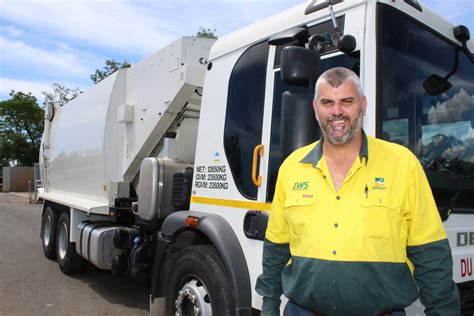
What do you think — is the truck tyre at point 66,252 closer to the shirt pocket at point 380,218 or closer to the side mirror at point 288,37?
the side mirror at point 288,37

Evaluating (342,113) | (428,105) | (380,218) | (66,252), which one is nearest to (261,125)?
(428,105)

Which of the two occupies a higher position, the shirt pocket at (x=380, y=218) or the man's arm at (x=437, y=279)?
the shirt pocket at (x=380, y=218)

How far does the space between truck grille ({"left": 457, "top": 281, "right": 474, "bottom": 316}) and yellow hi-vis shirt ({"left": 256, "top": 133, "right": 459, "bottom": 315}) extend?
1.01m

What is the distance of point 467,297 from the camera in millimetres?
2703

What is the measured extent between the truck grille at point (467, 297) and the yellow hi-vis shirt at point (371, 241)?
101cm

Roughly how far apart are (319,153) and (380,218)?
413 millimetres

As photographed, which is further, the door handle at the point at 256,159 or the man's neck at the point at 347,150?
the door handle at the point at 256,159

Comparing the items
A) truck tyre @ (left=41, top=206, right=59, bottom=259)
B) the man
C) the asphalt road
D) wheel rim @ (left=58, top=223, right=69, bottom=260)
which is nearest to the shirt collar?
the man

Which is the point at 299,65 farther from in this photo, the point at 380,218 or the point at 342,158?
the point at 380,218

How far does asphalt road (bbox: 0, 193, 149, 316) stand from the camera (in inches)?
208

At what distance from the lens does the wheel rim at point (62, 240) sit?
22.7ft

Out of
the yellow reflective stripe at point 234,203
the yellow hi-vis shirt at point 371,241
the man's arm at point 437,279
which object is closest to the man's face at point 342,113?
the yellow hi-vis shirt at point 371,241

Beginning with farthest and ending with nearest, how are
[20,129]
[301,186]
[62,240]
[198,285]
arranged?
[20,129] → [62,240] → [198,285] → [301,186]

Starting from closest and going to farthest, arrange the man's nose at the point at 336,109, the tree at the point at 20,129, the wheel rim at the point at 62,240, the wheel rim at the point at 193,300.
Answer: the man's nose at the point at 336,109
the wheel rim at the point at 193,300
the wheel rim at the point at 62,240
the tree at the point at 20,129
